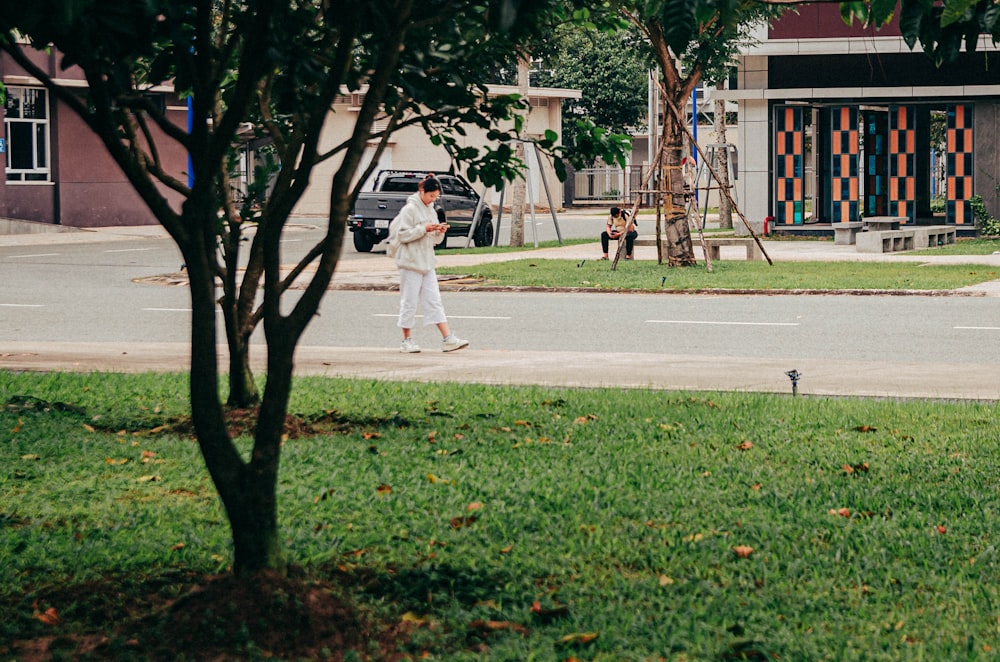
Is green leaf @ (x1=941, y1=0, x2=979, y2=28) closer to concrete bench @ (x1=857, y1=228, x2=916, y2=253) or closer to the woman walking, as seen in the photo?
the woman walking

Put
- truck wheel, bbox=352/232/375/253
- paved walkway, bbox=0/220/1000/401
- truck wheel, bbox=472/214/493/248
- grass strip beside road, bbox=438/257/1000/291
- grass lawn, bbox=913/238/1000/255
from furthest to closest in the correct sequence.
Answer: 1. truck wheel, bbox=472/214/493/248
2. truck wheel, bbox=352/232/375/253
3. grass lawn, bbox=913/238/1000/255
4. grass strip beside road, bbox=438/257/1000/291
5. paved walkway, bbox=0/220/1000/401

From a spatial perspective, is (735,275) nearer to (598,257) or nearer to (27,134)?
(598,257)

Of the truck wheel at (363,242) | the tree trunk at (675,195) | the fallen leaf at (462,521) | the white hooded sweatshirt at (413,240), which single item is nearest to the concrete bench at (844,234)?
the tree trunk at (675,195)

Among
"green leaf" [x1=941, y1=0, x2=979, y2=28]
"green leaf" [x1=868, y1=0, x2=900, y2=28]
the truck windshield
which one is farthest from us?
the truck windshield

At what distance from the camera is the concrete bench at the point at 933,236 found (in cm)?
2916

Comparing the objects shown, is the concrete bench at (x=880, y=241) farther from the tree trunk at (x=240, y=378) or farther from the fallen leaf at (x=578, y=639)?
the fallen leaf at (x=578, y=639)

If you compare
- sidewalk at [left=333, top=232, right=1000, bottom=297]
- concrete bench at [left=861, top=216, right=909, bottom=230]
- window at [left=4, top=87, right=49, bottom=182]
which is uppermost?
window at [left=4, top=87, right=49, bottom=182]

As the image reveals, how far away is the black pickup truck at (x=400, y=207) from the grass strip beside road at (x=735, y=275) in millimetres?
6312

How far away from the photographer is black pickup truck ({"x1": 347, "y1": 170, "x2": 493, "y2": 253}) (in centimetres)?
3072

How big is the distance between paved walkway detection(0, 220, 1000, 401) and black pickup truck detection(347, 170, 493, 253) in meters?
16.7

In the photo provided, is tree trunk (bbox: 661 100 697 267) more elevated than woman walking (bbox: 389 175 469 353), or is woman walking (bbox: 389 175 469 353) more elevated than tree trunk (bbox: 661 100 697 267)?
tree trunk (bbox: 661 100 697 267)

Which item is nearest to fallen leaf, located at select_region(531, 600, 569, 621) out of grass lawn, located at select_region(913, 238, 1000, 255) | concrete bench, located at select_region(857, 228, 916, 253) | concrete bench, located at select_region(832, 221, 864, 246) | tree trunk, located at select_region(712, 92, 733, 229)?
grass lawn, located at select_region(913, 238, 1000, 255)

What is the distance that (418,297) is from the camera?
13.7 m

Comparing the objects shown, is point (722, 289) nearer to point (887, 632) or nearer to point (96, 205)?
point (887, 632)
